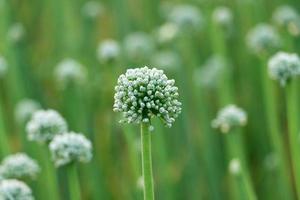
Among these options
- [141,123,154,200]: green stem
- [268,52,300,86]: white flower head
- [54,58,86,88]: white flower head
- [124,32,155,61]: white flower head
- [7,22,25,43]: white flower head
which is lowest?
[141,123,154,200]: green stem

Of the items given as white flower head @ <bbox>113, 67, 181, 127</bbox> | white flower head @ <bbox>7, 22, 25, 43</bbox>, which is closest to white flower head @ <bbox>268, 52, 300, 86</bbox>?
white flower head @ <bbox>113, 67, 181, 127</bbox>

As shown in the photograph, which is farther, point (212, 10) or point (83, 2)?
point (83, 2)

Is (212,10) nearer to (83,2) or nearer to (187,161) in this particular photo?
(187,161)

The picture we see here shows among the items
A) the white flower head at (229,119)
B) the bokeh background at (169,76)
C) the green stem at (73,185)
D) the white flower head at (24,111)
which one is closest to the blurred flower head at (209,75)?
the bokeh background at (169,76)

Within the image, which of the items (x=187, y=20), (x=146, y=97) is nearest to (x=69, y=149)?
(x=146, y=97)

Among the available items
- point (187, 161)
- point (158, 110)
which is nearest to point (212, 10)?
point (187, 161)

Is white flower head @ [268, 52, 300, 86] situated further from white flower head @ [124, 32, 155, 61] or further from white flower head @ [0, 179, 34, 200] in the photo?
white flower head @ [124, 32, 155, 61]
